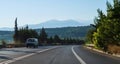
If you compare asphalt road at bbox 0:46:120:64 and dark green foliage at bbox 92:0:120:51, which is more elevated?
dark green foliage at bbox 92:0:120:51

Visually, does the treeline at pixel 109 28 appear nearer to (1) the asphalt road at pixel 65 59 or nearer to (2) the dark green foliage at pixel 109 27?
(2) the dark green foliage at pixel 109 27

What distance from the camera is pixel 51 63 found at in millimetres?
24391

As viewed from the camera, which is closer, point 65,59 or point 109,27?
point 65,59

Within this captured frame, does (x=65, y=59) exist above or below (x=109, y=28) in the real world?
below

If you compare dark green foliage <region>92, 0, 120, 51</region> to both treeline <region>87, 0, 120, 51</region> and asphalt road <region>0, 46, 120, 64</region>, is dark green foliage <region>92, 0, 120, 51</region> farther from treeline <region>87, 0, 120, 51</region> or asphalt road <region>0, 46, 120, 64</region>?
asphalt road <region>0, 46, 120, 64</region>

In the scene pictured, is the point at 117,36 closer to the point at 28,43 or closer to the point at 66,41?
the point at 28,43

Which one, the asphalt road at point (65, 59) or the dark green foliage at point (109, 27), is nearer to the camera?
the asphalt road at point (65, 59)

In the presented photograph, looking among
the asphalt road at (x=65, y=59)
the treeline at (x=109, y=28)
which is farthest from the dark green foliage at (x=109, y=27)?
the asphalt road at (x=65, y=59)

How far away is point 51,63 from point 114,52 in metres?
17.9

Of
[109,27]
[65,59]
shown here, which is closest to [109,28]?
[109,27]

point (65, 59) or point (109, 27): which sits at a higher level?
point (109, 27)

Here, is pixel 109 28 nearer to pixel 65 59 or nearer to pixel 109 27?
pixel 109 27

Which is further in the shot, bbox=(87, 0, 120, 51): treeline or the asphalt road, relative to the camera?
bbox=(87, 0, 120, 51): treeline

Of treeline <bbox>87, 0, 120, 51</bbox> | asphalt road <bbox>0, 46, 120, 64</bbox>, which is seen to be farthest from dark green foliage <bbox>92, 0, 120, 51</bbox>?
asphalt road <bbox>0, 46, 120, 64</bbox>
